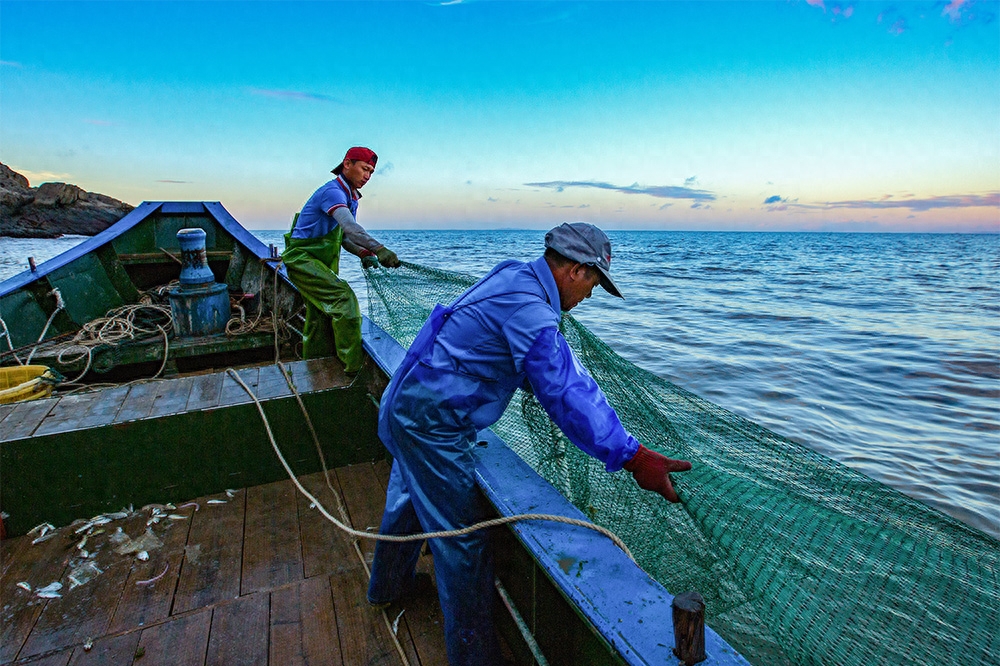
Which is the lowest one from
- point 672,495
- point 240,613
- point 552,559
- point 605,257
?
point 240,613

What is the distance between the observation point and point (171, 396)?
3.54 metres

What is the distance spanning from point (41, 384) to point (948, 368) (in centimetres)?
1209

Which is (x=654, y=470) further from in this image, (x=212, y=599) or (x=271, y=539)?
(x=271, y=539)

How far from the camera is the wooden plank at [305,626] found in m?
2.30

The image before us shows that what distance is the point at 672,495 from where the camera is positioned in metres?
1.68

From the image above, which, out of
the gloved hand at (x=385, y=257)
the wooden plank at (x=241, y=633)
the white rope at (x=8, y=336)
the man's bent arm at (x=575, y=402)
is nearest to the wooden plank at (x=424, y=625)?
the wooden plank at (x=241, y=633)

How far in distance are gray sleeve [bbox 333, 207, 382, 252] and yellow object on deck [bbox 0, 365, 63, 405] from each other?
271cm

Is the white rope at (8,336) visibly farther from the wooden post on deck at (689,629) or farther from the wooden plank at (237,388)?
the wooden post on deck at (689,629)

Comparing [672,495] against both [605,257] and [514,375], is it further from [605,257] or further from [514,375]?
[605,257]

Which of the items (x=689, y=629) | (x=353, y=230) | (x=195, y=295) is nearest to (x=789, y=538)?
(x=689, y=629)

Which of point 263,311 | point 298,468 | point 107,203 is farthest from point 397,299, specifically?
point 107,203

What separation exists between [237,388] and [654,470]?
9.89 ft

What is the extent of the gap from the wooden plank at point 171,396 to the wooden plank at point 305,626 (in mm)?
1381

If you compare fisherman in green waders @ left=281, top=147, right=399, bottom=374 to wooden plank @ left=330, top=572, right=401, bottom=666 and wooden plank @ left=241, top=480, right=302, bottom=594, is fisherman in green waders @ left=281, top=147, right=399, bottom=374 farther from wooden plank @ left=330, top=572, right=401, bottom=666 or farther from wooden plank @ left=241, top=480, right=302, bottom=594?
wooden plank @ left=330, top=572, right=401, bottom=666
